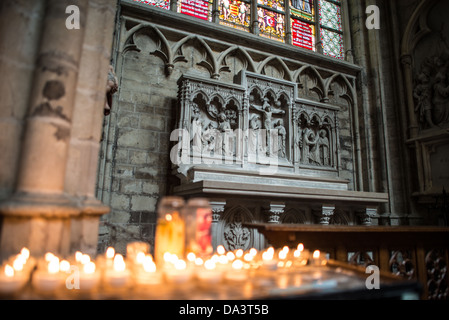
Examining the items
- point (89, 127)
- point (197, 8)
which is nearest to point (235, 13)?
point (197, 8)

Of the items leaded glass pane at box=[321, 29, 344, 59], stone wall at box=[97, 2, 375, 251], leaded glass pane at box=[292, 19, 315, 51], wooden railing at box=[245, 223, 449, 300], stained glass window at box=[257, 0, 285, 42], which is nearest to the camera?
wooden railing at box=[245, 223, 449, 300]

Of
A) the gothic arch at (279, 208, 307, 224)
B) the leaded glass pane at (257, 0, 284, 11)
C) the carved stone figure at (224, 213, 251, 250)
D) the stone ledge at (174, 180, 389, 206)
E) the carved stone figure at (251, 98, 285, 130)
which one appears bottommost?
the carved stone figure at (224, 213, 251, 250)

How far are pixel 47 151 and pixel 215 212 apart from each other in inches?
86.6

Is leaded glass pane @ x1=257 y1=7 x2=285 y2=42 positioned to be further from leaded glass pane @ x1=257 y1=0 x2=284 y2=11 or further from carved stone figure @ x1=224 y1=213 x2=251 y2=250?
carved stone figure @ x1=224 y1=213 x2=251 y2=250

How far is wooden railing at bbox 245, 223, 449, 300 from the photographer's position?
2045mm

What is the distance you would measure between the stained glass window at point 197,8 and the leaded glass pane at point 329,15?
2.67 meters

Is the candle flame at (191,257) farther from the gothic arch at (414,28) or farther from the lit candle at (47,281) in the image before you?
the gothic arch at (414,28)

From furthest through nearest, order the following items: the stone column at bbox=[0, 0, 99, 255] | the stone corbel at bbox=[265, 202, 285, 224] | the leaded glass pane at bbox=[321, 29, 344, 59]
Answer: the leaded glass pane at bbox=[321, 29, 344, 59] < the stone corbel at bbox=[265, 202, 285, 224] < the stone column at bbox=[0, 0, 99, 255]

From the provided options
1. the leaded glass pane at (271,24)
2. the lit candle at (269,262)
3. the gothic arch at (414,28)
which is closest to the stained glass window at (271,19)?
the leaded glass pane at (271,24)


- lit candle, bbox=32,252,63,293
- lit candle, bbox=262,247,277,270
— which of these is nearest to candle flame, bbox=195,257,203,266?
lit candle, bbox=262,247,277,270

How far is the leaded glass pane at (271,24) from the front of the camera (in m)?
5.70

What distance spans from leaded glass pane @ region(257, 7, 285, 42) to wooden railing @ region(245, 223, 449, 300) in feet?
15.1

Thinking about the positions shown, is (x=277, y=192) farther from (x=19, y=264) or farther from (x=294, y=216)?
(x=19, y=264)
